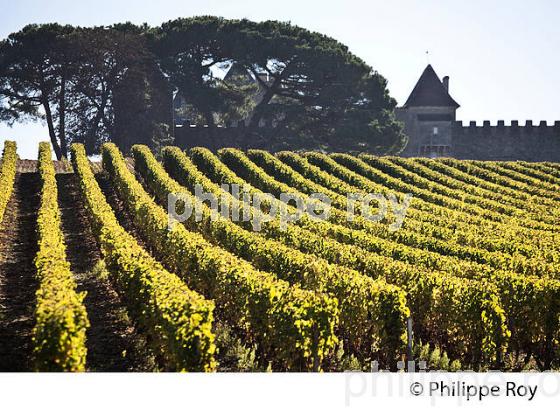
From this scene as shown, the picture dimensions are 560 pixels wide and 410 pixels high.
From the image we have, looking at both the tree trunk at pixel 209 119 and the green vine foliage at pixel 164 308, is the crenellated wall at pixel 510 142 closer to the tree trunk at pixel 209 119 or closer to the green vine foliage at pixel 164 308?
the tree trunk at pixel 209 119

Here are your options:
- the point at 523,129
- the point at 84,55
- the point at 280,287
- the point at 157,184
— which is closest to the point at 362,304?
the point at 280,287

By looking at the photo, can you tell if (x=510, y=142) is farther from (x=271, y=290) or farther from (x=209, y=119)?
(x=271, y=290)

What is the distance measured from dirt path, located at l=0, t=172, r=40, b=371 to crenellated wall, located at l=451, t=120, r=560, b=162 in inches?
1596

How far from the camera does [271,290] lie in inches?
598

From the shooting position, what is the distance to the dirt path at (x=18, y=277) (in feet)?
52.4

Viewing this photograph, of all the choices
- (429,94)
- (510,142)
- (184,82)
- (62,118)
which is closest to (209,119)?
(184,82)

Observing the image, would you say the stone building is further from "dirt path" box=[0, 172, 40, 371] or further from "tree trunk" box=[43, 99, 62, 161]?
"dirt path" box=[0, 172, 40, 371]

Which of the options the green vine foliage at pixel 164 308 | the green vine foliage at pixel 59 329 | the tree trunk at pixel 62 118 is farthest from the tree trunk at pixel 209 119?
the green vine foliage at pixel 59 329

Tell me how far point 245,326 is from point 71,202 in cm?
1781

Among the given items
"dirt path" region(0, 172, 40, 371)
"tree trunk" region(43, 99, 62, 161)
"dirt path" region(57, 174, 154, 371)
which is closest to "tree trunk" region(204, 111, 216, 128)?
"tree trunk" region(43, 99, 62, 161)

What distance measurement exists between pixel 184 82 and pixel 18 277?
3629 centimetres

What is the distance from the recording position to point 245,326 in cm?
1686

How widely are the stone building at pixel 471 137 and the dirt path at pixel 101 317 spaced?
43560mm
